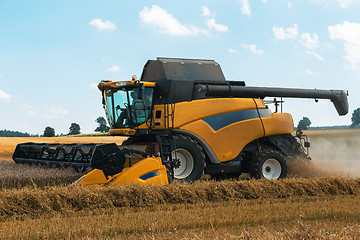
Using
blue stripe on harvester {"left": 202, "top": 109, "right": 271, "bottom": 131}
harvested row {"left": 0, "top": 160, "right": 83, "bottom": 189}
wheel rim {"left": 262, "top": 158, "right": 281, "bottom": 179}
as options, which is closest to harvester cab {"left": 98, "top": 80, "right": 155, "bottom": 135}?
blue stripe on harvester {"left": 202, "top": 109, "right": 271, "bottom": 131}

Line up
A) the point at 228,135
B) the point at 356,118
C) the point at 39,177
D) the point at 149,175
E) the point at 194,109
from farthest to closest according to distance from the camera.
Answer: the point at 356,118 → the point at 228,135 → the point at 194,109 → the point at 39,177 → the point at 149,175

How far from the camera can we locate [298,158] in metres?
10.7

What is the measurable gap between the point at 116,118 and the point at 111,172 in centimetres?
225

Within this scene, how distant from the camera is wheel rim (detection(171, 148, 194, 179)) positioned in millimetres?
8586

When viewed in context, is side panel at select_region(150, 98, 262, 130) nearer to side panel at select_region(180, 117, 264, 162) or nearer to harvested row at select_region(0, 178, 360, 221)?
side panel at select_region(180, 117, 264, 162)

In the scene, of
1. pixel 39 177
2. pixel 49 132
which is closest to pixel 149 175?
pixel 39 177

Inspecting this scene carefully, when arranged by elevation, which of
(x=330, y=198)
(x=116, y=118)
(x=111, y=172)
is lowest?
(x=330, y=198)

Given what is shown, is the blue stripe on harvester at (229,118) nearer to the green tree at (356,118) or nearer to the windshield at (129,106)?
the windshield at (129,106)

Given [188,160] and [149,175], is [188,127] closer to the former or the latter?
[188,160]

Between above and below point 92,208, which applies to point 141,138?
above

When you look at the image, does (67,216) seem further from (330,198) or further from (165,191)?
(330,198)

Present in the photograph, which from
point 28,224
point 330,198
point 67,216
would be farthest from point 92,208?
point 330,198

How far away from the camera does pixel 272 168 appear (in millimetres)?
10062

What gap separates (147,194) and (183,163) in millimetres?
2323
